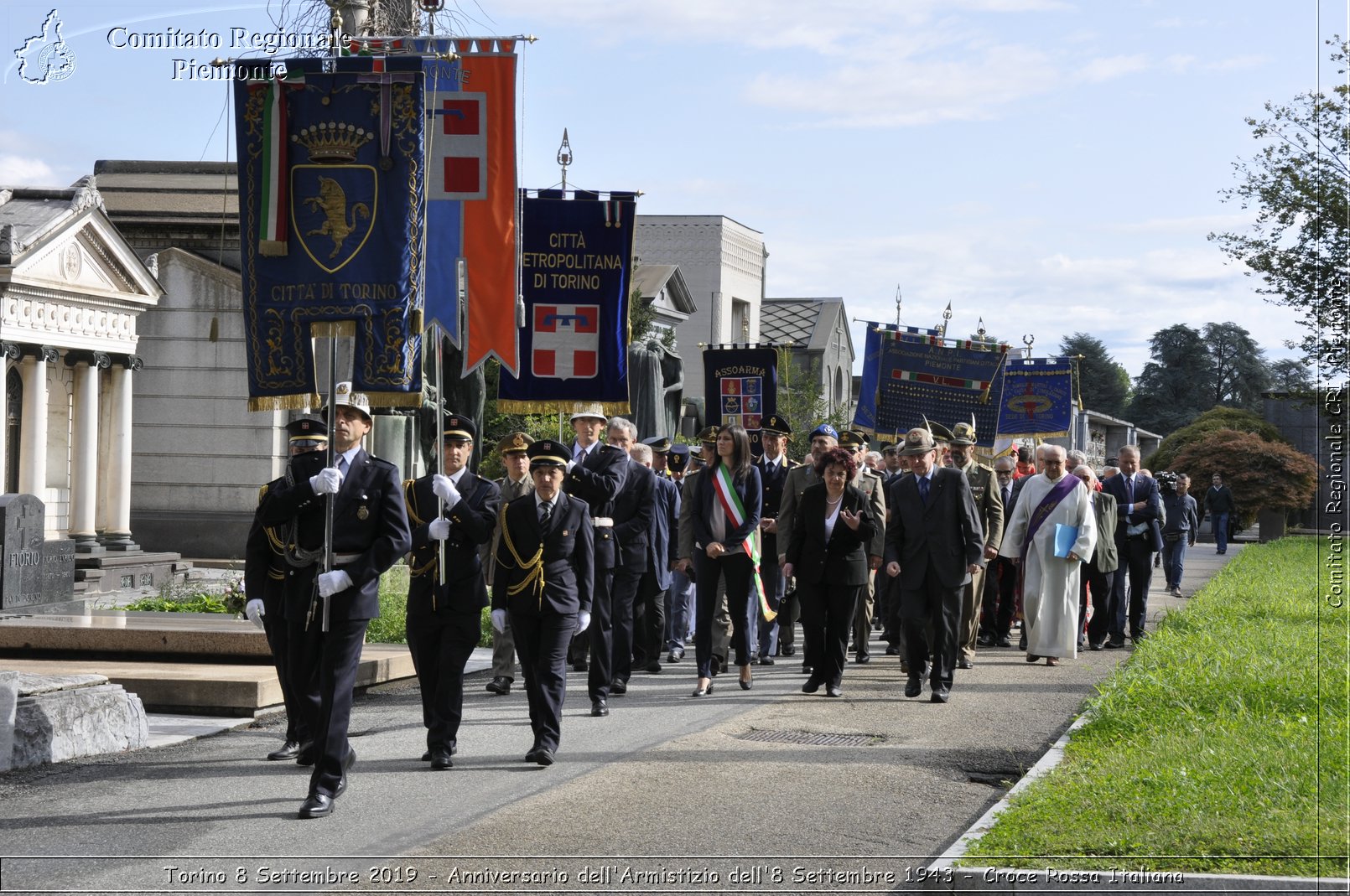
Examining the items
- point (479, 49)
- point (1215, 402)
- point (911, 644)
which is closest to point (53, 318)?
point (479, 49)

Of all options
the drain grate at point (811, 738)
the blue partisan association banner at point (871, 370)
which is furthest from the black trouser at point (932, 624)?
the blue partisan association banner at point (871, 370)

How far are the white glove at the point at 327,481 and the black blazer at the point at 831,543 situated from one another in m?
5.19

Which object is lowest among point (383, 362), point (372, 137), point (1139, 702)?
point (1139, 702)

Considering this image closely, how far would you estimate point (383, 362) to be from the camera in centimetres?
1125

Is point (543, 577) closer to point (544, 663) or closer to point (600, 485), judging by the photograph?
point (544, 663)

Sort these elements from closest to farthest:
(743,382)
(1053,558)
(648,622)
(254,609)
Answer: (254,609) → (648,622) → (1053,558) → (743,382)

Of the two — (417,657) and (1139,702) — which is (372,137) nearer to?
(417,657)

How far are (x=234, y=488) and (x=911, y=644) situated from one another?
1941 cm

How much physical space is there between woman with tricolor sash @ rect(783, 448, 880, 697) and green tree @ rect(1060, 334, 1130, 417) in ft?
344

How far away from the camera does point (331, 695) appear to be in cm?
731

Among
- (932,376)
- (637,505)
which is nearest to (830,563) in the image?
(637,505)

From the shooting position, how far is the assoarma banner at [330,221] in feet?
36.4

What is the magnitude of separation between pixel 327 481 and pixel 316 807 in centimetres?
153

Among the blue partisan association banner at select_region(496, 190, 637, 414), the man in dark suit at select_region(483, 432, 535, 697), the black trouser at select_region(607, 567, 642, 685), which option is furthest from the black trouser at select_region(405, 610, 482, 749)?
the blue partisan association banner at select_region(496, 190, 637, 414)
